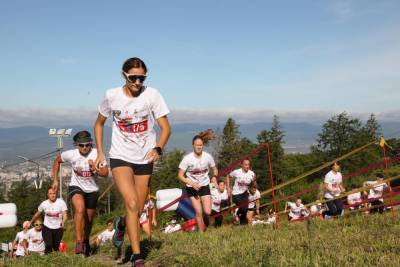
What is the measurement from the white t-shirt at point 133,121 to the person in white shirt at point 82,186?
69.8 inches

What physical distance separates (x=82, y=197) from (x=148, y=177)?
2306mm

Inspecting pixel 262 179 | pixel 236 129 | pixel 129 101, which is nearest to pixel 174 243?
pixel 129 101

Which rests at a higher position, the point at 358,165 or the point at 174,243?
the point at 174,243

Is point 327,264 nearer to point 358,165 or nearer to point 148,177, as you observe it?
point 148,177

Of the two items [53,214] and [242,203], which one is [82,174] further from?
[242,203]

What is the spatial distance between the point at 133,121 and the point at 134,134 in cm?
15

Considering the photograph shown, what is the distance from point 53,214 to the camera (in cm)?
929

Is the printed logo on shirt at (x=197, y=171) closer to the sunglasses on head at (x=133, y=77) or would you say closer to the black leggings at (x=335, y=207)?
the sunglasses on head at (x=133, y=77)

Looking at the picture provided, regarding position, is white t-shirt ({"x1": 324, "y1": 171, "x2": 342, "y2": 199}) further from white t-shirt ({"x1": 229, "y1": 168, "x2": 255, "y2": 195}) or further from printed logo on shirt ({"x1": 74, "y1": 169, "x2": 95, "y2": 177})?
printed logo on shirt ({"x1": 74, "y1": 169, "x2": 95, "y2": 177})

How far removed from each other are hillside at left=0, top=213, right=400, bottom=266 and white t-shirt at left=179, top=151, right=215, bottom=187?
6.24 feet

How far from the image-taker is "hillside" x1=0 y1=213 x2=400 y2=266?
412 cm

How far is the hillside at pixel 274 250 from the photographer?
13.5 ft

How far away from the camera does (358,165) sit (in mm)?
75000

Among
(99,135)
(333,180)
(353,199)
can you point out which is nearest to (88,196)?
(99,135)
